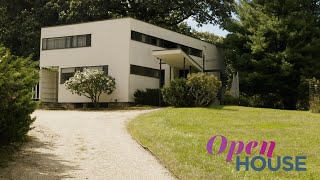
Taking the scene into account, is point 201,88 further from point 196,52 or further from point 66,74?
point 196,52

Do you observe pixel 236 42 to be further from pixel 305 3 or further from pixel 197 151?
pixel 197 151

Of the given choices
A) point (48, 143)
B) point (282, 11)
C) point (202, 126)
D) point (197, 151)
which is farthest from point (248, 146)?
point (282, 11)

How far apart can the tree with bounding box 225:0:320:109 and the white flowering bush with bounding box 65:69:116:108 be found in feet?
34.8

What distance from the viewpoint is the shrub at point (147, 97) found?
30328mm

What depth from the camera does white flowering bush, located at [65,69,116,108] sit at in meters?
29.2

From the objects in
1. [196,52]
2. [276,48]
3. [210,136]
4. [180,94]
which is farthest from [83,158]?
[196,52]

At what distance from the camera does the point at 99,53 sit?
31.6m

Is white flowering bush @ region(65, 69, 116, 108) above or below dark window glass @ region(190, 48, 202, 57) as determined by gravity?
below

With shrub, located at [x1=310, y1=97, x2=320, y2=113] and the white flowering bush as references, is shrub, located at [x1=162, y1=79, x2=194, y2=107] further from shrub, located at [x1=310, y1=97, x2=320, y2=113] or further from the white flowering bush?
shrub, located at [x1=310, y1=97, x2=320, y2=113]

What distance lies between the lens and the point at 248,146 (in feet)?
37.6

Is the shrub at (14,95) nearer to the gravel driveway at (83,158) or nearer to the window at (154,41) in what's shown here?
the gravel driveway at (83,158)

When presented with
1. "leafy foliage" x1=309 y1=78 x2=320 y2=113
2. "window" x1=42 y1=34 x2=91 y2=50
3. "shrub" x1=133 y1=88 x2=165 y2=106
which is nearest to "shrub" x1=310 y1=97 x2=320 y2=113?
"leafy foliage" x1=309 y1=78 x2=320 y2=113

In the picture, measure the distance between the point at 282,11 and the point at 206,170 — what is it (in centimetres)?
2750

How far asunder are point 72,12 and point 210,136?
1240 inches
